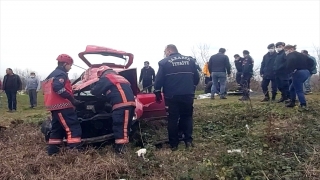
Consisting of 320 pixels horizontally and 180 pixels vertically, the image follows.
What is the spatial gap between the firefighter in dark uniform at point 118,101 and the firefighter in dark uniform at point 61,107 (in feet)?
1.43

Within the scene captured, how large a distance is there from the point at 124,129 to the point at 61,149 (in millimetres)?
946

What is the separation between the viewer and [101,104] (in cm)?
635

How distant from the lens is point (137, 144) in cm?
648

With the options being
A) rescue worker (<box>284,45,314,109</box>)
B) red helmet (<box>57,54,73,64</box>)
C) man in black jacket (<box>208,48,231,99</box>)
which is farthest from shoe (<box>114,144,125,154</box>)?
man in black jacket (<box>208,48,231,99</box>)

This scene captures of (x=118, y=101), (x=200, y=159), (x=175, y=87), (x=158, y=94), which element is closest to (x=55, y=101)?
(x=118, y=101)

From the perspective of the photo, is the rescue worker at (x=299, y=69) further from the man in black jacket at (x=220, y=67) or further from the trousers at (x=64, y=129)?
the trousers at (x=64, y=129)

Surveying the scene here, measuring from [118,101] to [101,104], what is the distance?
70cm

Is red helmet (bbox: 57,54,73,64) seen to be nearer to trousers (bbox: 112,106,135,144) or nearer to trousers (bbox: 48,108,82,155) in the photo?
trousers (bbox: 48,108,82,155)

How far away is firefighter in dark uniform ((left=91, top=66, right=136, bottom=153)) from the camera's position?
571 cm

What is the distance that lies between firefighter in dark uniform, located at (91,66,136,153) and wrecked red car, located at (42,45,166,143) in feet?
0.82

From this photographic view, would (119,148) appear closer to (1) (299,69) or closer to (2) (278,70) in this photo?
(1) (299,69)

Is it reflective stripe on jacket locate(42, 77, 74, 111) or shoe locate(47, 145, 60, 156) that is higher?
reflective stripe on jacket locate(42, 77, 74, 111)

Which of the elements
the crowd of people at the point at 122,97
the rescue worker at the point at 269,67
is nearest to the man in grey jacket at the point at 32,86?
the rescue worker at the point at 269,67

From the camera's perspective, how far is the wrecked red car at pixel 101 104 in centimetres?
612
